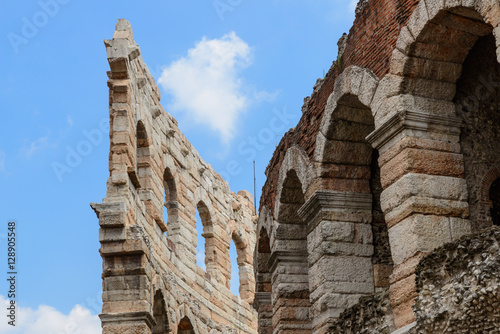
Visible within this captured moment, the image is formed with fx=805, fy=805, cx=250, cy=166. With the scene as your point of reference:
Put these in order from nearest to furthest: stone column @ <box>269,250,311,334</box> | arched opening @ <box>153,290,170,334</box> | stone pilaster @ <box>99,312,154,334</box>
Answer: stone column @ <box>269,250,311,334</box>, stone pilaster @ <box>99,312,154,334</box>, arched opening @ <box>153,290,170,334</box>

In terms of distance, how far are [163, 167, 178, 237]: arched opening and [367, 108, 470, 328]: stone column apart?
8630mm

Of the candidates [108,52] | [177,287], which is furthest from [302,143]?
[177,287]

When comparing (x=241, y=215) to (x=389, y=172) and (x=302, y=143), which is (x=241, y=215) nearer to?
(x=302, y=143)

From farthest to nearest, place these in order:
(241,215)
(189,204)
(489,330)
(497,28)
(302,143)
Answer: (241,215)
(189,204)
(302,143)
(497,28)
(489,330)

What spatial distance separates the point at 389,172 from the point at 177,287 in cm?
803

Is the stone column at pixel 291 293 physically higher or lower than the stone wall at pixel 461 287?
higher

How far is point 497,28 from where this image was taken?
6840 millimetres

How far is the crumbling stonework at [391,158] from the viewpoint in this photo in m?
7.72

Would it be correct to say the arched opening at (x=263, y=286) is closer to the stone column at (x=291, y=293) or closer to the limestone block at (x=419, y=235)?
the stone column at (x=291, y=293)

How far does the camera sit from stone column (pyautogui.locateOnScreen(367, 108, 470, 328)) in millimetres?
7527

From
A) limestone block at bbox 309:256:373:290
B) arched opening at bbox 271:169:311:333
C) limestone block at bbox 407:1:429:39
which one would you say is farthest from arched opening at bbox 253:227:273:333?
limestone block at bbox 407:1:429:39

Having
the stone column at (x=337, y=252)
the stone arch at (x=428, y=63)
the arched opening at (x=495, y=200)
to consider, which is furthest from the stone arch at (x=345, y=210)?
the arched opening at (x=495, y=200)

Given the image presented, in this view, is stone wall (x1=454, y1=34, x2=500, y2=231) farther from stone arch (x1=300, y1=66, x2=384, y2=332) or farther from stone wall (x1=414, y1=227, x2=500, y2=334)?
stone wall (x1=414, y1=227, x2=500, y2=334)

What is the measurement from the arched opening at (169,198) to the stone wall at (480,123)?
862 cm
